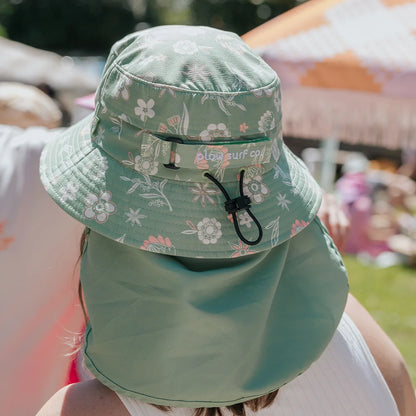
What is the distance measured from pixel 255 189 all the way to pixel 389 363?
0.47m

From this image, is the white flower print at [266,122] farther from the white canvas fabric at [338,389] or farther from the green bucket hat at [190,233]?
the white canvas fabric at [338,389]

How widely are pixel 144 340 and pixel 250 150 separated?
1.21ft

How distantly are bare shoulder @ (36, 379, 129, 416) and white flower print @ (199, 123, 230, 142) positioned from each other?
0.46 metres

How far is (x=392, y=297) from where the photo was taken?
563 centimetres

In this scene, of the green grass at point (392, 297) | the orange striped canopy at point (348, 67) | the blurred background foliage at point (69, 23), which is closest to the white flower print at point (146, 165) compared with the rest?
the orange striped canopy at point (348, 67)

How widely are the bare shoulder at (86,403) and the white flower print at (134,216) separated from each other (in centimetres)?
29

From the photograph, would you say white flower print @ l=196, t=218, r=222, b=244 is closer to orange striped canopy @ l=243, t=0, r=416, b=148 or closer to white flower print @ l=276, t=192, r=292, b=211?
white flower print @ l=276, t=192, r=292, b=211

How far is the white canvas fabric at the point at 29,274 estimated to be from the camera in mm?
1368

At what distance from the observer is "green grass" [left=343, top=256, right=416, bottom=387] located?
4.71 m

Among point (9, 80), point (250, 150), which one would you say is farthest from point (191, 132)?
point (9, 80)

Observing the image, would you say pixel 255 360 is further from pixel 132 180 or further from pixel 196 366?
pixel 132 180

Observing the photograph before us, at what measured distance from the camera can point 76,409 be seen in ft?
3.21

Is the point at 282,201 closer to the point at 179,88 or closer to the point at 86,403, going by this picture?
the point at 179,88

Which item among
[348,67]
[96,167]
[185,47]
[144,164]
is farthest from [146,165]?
[348,67]
